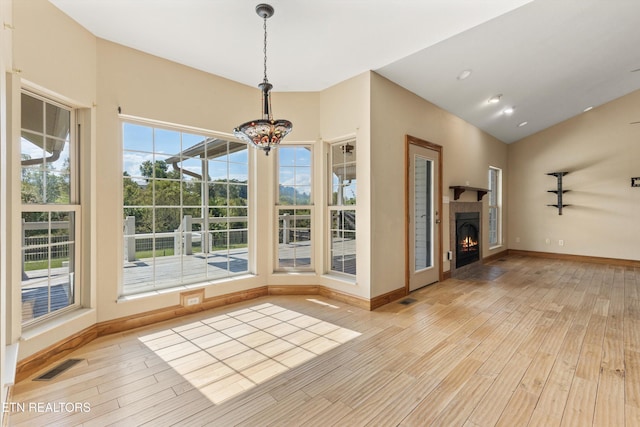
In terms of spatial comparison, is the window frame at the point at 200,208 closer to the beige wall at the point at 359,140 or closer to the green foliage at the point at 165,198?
the green foliage at the point at 165,198

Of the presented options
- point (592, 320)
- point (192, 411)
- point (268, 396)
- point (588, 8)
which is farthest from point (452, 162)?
point (192, 411)

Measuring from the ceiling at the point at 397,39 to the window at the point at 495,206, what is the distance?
8.77 feet

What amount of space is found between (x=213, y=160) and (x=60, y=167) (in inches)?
57.0

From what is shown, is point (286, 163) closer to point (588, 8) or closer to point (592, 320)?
point (588, 8)

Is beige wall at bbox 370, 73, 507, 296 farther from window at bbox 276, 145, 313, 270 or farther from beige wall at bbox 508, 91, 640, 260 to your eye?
beige wall at bbox 508, 91, 640, 260

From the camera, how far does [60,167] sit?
2.57 meters

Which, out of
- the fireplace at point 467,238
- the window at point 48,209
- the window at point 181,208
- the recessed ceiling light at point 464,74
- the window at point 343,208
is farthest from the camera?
the fireplace at point 467,238

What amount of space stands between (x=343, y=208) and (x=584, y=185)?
5.91 m

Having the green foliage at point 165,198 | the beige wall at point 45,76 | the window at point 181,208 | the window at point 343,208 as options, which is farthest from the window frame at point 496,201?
the beige wall at point 45,76

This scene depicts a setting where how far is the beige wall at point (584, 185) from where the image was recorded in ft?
19.1

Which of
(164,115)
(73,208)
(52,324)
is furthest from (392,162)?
(52,324)

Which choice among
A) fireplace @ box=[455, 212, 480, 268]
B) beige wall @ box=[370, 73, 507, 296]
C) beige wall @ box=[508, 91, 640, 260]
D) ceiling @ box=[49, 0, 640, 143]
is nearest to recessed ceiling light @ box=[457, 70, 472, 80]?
ceiling @ box=[49, 0, 640, 143]

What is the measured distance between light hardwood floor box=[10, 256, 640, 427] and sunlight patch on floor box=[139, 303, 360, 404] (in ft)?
0.04

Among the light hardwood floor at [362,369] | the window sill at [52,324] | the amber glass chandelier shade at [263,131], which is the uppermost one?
the amber glass chandelier shade at [263,131]
